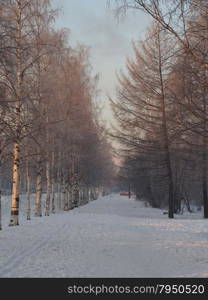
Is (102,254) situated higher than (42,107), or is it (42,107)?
(42,107)

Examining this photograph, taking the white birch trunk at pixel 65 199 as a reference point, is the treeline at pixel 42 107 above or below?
above

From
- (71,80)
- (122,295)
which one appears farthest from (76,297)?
(71,80)

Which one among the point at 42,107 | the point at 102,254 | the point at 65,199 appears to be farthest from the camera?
the point at 65,199

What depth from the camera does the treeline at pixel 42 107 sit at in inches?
591

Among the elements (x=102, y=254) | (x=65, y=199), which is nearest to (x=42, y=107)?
(x=102, y=254)

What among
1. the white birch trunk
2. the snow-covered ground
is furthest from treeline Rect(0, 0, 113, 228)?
the snow-covered ground

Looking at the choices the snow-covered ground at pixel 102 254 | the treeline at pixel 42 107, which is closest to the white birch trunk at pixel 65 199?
the treeline at pixel 42 107

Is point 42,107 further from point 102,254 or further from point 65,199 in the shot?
point 65,199

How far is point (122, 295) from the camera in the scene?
6.34m

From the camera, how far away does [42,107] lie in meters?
21.3

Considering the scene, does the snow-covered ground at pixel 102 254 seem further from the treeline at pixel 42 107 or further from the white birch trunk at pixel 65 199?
the white birch trunk at pixel 65 199

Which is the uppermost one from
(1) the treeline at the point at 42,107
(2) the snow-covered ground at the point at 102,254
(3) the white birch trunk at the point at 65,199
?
(1) the treeline at the point at 42,107

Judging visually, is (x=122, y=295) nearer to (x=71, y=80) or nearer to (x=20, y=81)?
(x=20, y=81)

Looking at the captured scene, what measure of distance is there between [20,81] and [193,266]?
1120 cm
